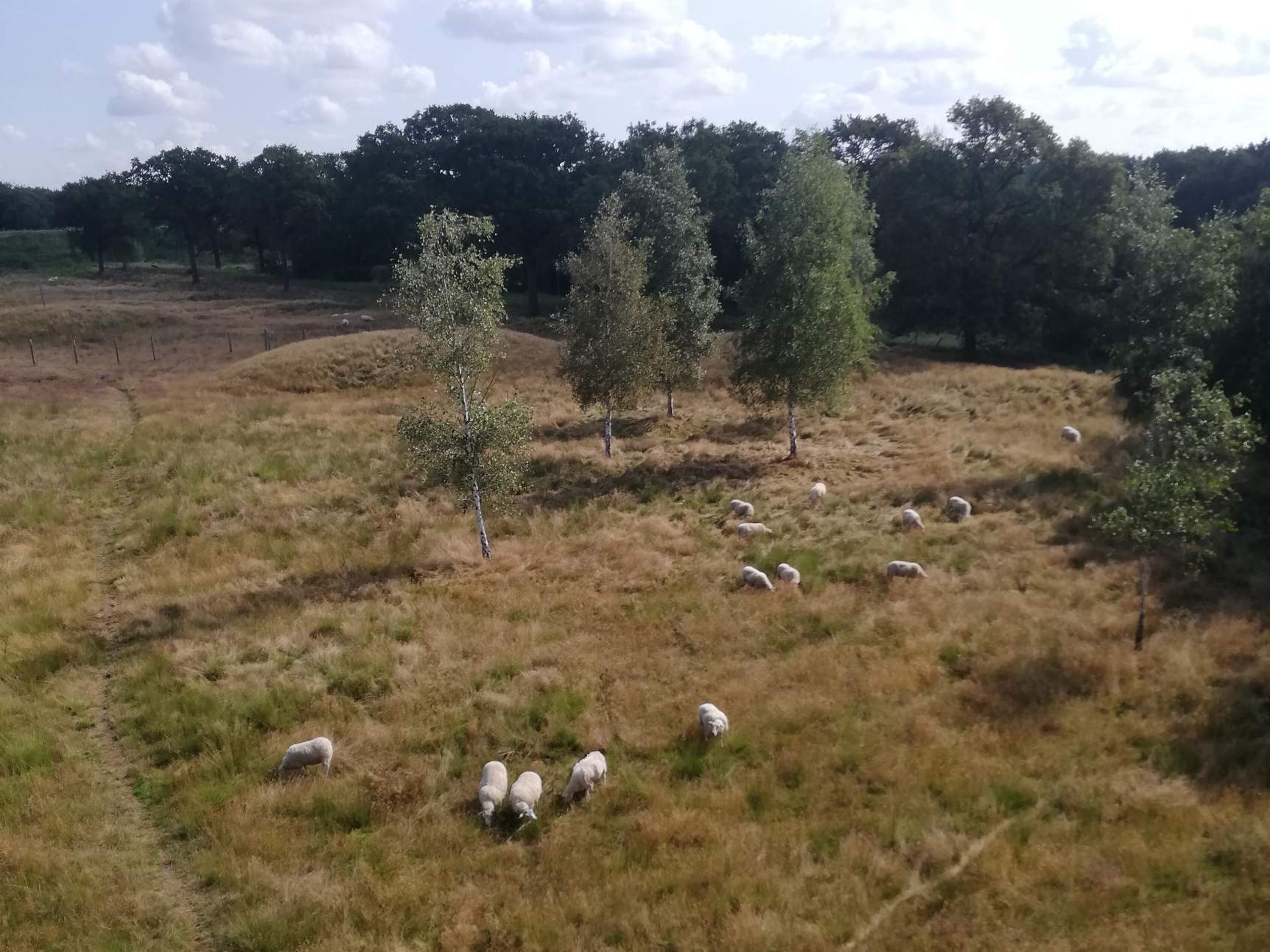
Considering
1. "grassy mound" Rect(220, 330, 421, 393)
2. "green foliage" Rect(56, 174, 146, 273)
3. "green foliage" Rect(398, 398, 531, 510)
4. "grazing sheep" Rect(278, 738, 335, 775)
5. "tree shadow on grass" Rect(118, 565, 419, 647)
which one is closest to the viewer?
"grazing sheep" Rect(278, 738, 335, 775)

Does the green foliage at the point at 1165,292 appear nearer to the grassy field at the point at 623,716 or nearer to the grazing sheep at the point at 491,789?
the grassy field at the point at 623,716

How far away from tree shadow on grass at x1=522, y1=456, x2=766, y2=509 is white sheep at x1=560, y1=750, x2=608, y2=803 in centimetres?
1519

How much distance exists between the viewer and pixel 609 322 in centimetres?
3378

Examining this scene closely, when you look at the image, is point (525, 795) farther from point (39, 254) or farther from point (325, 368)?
point (39, 254)

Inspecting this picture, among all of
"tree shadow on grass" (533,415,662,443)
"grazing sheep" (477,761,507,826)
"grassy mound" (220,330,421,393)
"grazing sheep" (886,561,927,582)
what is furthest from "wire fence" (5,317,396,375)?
"grazing sheep" (477,761,507,826)

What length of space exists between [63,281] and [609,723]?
88494mm

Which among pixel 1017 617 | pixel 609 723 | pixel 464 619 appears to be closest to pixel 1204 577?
pixel 1017 617

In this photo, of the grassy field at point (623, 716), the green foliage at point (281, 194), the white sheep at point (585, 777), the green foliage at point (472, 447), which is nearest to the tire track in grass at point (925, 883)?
the grassy field at point (623, 716)

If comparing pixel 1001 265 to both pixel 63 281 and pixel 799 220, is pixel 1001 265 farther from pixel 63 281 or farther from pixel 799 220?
pixel 63 281

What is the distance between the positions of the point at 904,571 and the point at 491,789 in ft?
39.8

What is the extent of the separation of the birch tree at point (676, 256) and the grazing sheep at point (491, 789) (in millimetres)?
26544

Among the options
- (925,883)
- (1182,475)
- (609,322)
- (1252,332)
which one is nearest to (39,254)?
(609,322)

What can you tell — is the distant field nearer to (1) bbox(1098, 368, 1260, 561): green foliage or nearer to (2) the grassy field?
(2) the grassy field

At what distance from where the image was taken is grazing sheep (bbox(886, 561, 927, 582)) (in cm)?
2089
